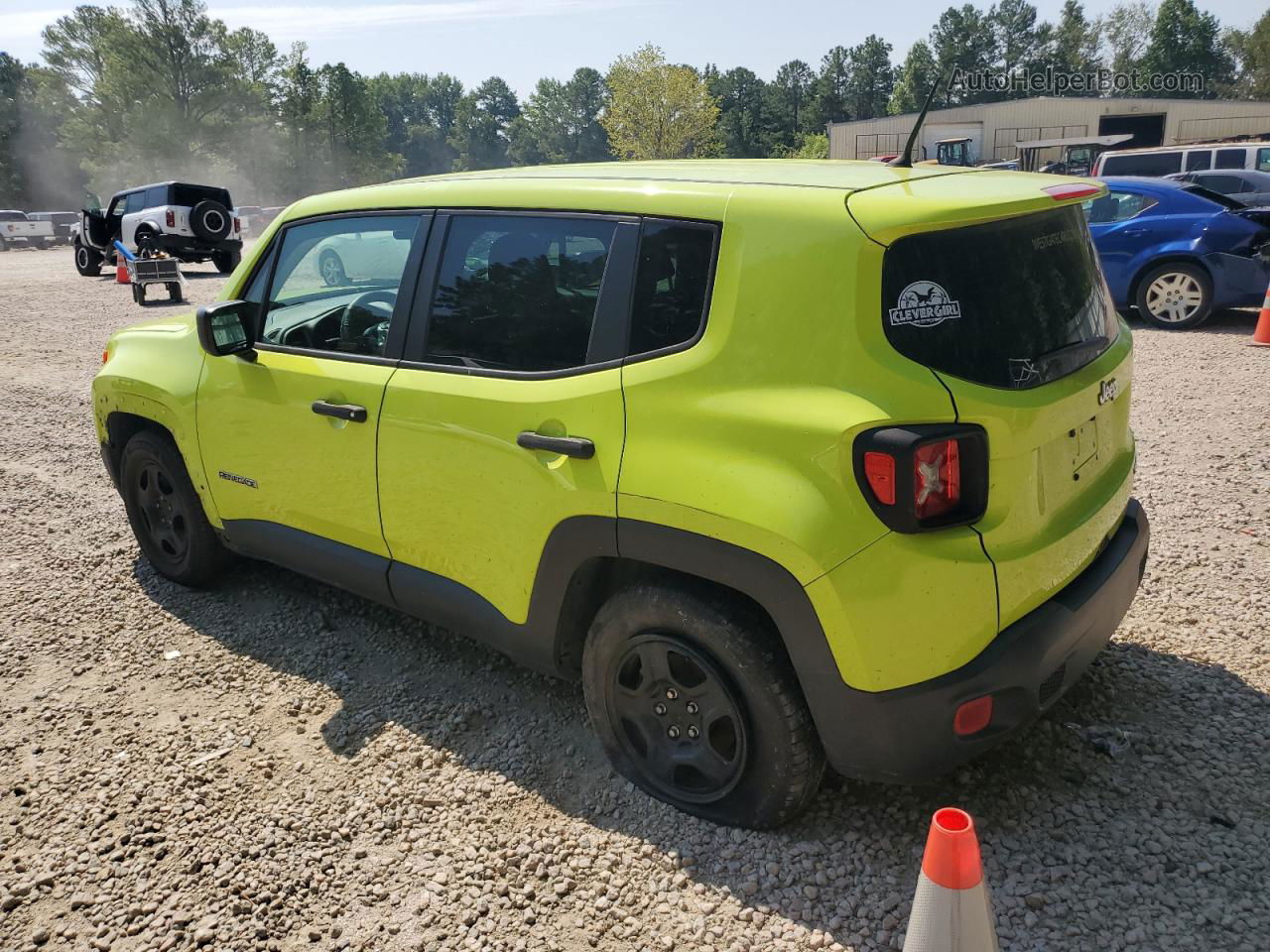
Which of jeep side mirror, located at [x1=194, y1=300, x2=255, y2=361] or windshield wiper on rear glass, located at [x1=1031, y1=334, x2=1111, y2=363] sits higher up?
jeep side mirror, located at [x1=194, y1=300, x2=255, y2=361]

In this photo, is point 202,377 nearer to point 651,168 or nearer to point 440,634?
point 440,634

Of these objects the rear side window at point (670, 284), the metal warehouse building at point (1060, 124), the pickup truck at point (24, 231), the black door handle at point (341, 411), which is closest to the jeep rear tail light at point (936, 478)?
the rear side window at point (670, 284)

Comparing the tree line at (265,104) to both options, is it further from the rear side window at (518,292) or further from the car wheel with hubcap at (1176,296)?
the rear side window at (518,292)

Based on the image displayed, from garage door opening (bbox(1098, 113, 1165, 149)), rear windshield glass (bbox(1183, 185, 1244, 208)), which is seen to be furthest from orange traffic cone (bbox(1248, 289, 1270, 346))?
garage door opening (bbox(1098, 113, 1165, 149))

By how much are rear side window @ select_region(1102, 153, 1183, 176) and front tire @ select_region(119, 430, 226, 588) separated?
1889 centimetres

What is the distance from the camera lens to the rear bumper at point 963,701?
7.27ft

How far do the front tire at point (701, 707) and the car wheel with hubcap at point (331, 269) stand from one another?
172 centimetres

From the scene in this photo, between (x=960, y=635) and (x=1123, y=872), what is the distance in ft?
2.84

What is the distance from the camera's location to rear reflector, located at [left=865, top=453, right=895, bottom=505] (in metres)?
2.11

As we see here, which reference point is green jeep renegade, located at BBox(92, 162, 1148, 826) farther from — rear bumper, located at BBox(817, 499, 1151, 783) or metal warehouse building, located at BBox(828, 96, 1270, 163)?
metal warehouse building, located at BBox(828, 96, 1270, 163)

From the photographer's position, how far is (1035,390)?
90.2 inches

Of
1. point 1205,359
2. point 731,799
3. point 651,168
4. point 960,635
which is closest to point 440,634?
point 731,799

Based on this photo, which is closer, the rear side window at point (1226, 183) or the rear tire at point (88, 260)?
the rear side window at point (1226, 183)

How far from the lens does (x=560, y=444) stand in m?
2.60
